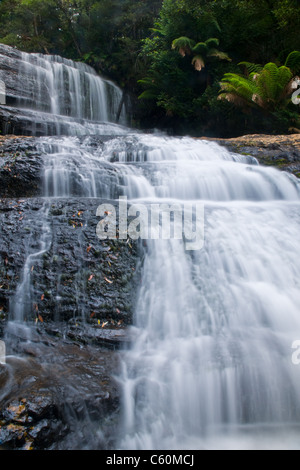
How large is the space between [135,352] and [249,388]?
88 cm

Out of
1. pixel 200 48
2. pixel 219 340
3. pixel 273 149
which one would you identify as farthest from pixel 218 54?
pixel 219 340

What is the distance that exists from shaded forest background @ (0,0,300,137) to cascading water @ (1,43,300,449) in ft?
15.8

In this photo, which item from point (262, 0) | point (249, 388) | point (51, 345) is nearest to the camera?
point (249, 388)

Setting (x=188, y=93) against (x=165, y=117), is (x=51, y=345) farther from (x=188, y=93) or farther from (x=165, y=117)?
(x=165, y=117)

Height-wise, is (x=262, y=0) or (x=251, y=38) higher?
(x=262, y=0)

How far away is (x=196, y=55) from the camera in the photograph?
10055mm

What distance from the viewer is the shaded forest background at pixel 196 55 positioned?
8643 mm

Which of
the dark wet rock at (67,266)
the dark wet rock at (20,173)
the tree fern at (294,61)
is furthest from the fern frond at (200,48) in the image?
the dark wet rock at (67,266)

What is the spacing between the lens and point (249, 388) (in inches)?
89.0

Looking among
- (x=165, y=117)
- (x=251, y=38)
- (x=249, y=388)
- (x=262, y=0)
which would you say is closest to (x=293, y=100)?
(x=251, y=38)

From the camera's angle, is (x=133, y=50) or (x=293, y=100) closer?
(x=293, y=100)

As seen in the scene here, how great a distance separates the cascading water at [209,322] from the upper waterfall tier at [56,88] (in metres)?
6.25

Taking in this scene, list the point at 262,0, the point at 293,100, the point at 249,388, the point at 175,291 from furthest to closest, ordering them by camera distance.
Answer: the point at 262,0 → the point at 293,100 → the point at 175,291 → the point at 249,388

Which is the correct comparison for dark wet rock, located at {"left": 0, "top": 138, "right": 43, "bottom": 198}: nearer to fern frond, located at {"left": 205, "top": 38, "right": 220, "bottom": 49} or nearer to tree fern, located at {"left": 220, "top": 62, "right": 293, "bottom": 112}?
tree fern, located at {"left": 220, "top": 62, "right": 293, "bottom": 112}
